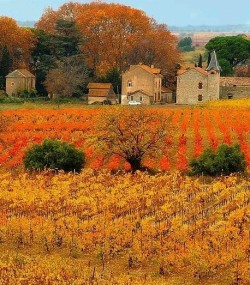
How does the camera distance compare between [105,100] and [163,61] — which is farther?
[163,61]

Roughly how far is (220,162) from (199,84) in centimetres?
4206

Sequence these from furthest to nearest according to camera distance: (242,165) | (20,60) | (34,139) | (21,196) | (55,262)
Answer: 1. (20,60)
2. (34,139)
3. (242,165)
4. (21,196)
5. (55,262)

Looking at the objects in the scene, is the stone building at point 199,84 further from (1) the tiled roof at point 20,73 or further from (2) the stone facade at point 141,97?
(1) the tiled roof at point 20,73

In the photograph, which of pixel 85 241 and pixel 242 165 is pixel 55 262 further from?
pixel 242 165

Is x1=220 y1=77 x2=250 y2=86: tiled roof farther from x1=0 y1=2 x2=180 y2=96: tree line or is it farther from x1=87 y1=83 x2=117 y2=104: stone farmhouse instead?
Result: x1=87 y1=83 x2=117 y2=104: stone farmhouse

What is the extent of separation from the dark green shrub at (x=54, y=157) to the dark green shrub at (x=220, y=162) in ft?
16.4

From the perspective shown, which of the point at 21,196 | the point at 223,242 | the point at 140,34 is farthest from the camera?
the point at 140,34

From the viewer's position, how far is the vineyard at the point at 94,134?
33.0 m

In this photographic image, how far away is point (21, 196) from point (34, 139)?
14.5 metres

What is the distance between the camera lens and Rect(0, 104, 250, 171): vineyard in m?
33.0

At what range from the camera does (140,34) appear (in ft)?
274

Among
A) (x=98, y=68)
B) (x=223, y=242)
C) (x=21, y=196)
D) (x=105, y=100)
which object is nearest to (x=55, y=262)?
(x=223, y=242)

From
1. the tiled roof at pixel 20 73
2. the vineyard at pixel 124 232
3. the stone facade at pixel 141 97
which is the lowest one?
the stone facade at pixel 141 97

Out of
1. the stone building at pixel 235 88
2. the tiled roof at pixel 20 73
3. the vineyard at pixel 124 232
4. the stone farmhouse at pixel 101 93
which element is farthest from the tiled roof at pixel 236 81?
the vineyard at pixel 124 232
